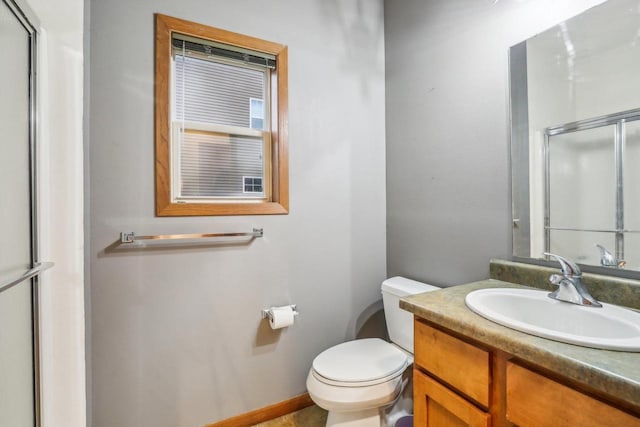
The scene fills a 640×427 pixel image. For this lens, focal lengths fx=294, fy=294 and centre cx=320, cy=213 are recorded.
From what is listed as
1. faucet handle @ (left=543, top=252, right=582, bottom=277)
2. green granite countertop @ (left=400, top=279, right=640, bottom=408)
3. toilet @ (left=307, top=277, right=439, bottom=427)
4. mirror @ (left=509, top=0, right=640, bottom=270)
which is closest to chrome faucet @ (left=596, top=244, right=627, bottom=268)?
mirror @ (left=509, top=0, right=640, bottom=270)

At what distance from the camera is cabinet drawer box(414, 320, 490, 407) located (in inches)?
32.7

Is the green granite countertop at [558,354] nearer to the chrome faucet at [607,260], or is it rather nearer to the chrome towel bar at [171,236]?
the chrome faucet at [607,260]

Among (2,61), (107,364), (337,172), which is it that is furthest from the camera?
(337,172)

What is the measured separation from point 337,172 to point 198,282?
101 cm

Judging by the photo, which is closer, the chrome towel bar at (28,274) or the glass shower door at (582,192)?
the chrome towel bar at (28,274)

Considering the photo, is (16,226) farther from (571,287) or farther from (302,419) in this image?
(571,287)

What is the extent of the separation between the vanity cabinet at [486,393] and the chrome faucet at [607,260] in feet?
1.97

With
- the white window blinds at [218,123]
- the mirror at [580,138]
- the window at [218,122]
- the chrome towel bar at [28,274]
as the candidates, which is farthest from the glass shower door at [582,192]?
the chrome towel bar at [28,274]

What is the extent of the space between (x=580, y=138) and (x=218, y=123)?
1632mm

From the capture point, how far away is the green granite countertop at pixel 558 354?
1.87 feet

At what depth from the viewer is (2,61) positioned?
765mm

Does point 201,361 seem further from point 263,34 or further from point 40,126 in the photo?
point 263,34

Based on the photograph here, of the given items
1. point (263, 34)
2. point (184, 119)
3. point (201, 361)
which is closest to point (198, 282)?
point (201, 361)

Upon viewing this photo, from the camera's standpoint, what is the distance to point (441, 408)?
968 mm
